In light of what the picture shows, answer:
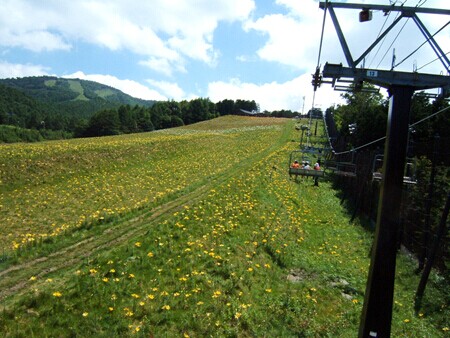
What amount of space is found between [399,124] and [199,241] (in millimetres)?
6819

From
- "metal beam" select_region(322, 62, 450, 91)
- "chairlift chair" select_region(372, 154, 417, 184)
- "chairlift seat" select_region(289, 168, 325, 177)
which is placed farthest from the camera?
"chairlift seat" select_region(289, 168, 325, 177)

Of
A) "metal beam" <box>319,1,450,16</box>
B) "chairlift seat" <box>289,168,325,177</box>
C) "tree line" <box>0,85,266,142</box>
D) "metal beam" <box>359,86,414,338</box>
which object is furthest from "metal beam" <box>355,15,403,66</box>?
"tree line" <box>0,85,266,142</box>

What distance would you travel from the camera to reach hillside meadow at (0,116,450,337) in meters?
7.58

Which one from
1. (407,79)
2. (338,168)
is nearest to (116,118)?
(338,168)

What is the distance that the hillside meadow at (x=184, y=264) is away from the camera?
7.58m

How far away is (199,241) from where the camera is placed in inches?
445

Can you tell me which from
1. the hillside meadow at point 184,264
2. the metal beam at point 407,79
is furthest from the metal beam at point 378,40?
the hillside meadow at point 184,264

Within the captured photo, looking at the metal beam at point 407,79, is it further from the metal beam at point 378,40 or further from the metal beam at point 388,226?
the metal beam at point 378,40

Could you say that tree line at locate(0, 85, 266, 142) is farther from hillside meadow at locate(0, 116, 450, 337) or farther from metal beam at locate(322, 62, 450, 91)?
metal beam at locate(322, 62, 450, 91)

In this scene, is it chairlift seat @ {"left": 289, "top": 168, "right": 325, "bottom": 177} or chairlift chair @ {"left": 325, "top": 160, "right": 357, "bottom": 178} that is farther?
chairlift chair @ {"left": 325, "top": 160, "right": 357, "bottom": 178}

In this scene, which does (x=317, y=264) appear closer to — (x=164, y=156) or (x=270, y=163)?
(x=270, y=163)

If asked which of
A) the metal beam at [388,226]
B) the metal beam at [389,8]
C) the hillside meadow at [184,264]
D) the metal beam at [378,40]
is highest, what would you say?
the metal beam at [389,8]

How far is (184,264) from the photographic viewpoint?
32.0 feet

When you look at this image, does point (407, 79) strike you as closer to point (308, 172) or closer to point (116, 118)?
point (308, 172)
